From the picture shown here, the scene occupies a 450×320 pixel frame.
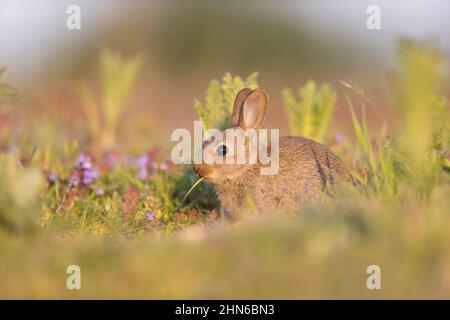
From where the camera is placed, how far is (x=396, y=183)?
14.7ft

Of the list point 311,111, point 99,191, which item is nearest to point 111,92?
point 311,111

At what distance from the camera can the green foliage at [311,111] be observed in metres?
6.66

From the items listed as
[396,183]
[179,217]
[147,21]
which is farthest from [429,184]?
[147,21]

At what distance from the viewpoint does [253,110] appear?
19.2 ft

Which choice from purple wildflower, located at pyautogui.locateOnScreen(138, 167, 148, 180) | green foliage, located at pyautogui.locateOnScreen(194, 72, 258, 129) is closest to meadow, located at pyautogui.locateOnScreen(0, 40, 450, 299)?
purple wildflower, located at pyautogui.locateOnScreen(138, 167, 148, 180)

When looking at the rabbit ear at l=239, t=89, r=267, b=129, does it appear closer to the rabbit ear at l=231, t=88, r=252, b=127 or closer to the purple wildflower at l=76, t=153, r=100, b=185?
the rabbit ear at l=231, t=88, r=252, b=127

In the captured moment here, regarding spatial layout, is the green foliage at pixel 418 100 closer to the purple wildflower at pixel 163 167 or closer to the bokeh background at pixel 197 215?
the bokeh background at pixel 197 215

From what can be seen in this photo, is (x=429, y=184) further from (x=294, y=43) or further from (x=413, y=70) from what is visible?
(x=294, y=43)

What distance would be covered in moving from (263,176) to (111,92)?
9.64 ft

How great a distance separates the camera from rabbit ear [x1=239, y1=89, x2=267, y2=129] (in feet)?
18.9

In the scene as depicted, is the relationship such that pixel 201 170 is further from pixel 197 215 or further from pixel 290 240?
pixel 290 240

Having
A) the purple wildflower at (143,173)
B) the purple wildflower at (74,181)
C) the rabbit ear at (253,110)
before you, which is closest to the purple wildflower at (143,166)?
the purple wildflower at (143,173)

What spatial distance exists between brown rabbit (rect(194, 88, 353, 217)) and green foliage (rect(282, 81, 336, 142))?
2.60 ft
